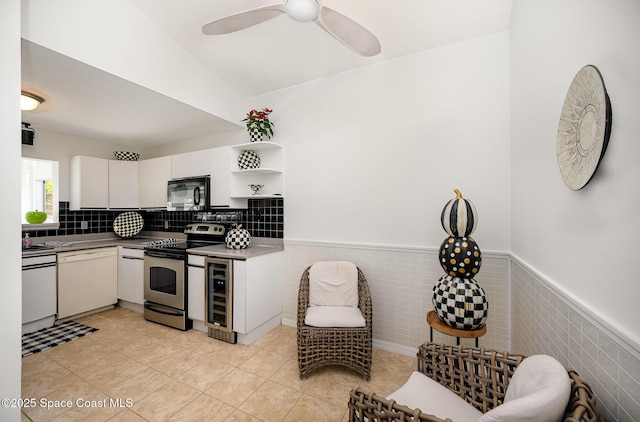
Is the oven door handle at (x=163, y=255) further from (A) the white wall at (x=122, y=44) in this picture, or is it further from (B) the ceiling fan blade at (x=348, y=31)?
(B) the ceiling fan blade at (x=348, y=31)

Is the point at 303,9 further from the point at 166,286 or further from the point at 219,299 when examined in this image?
the point at 166,286

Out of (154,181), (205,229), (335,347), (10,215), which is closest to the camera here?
(10,215)

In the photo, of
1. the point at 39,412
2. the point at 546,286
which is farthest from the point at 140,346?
the point at 546,286

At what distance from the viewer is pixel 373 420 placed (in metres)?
0.95

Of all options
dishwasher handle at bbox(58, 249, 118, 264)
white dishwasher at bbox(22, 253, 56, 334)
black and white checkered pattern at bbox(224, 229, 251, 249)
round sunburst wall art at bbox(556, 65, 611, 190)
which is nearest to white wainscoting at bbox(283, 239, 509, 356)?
black and white checkered pattern at bbox(224, 229, 251, 249)

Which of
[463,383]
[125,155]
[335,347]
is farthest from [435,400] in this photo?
[125,155]

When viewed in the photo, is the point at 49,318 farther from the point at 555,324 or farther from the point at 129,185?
the point at 555,324

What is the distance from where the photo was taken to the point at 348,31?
5.18 feet

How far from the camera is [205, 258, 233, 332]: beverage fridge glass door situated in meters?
2.56

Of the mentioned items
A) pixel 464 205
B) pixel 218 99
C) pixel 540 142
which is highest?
pixel 218 99

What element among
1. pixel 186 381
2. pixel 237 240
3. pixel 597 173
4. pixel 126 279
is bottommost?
pixel 186 381

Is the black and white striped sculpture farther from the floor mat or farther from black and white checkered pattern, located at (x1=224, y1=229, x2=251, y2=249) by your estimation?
the floor mat

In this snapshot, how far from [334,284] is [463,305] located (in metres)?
1.12

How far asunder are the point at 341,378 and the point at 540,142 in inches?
84.3
